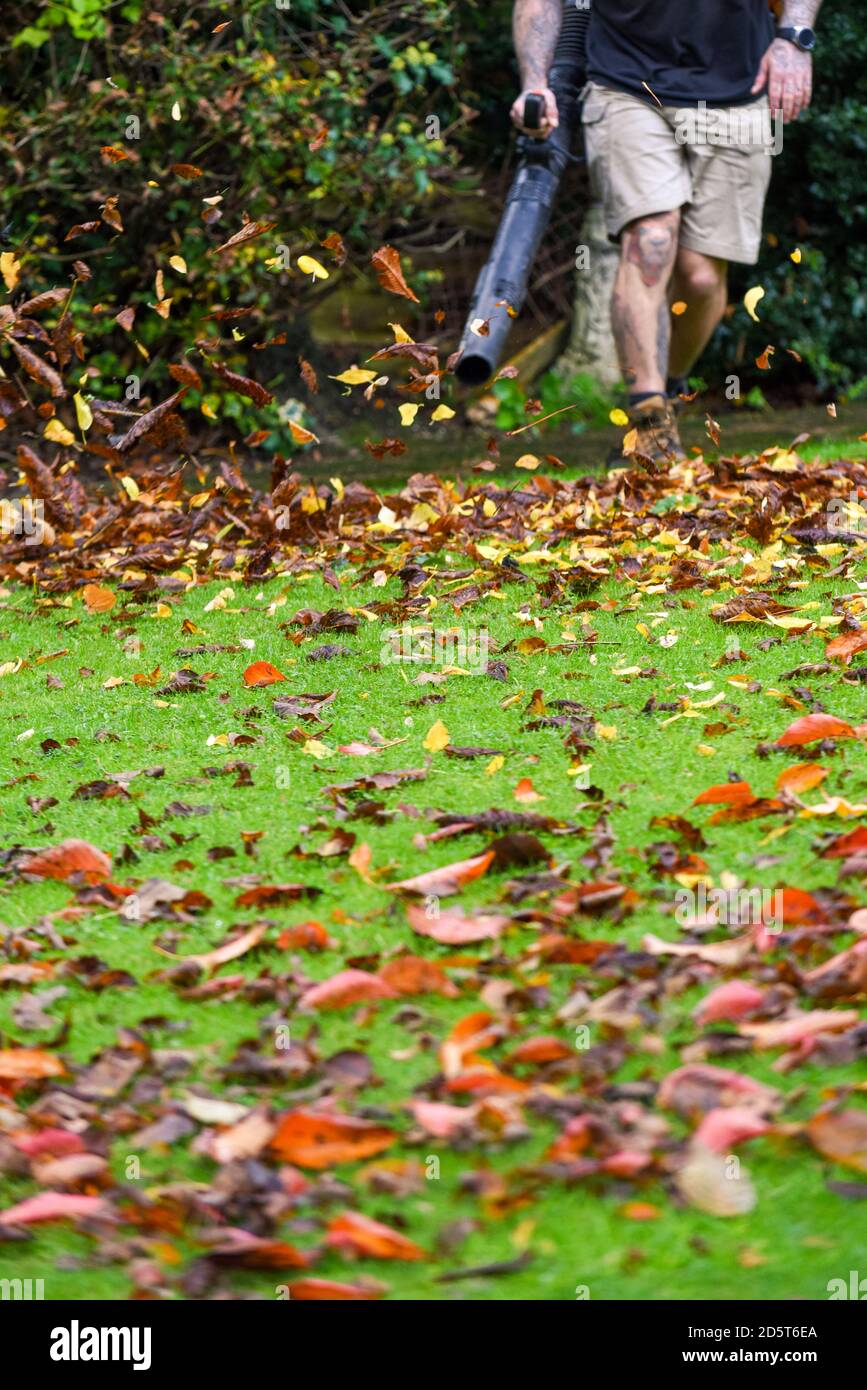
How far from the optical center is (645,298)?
5.80 m

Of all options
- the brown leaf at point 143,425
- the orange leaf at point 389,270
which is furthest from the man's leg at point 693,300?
the brown leaf at point 143,425

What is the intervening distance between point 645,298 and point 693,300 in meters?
0.44

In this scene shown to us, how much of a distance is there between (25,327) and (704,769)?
3.45 meters

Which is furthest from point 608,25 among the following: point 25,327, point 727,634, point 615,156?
point 727,634

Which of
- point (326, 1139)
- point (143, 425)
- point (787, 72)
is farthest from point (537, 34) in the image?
point (326, 1139)

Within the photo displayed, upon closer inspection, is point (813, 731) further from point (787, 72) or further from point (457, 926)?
point (787, 72)

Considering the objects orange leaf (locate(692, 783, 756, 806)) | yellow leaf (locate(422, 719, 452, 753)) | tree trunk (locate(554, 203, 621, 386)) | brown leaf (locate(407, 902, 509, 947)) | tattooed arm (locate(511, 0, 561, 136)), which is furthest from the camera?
tree trunk (locate(554, 203, 621, 386))

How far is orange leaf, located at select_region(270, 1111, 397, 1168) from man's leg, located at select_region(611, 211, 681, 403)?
434 centimetres

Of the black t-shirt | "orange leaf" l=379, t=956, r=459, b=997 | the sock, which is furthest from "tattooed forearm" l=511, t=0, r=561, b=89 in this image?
"orange leaf" l=379, t=956, r=459, b=997

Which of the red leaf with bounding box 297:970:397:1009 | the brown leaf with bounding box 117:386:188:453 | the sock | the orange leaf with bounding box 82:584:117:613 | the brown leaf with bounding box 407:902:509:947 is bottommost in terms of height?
the red leaf with bounding box 297:970:397:1009

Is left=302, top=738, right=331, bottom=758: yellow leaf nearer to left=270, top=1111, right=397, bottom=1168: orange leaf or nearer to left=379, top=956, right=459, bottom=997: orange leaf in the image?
left=379, top=956, right=459, bottom=997: orange leaf

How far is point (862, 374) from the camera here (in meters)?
10.5

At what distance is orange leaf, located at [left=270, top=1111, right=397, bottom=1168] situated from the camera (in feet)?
5.84

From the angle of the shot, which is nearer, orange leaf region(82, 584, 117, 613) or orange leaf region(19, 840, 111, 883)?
orange leaf region(19, 840, 111, 883)
